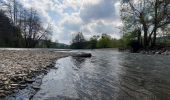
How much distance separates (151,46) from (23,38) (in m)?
41.7

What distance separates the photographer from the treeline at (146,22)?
41.2 meters

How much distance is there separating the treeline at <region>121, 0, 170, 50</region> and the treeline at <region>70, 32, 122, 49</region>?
52179 millimetres

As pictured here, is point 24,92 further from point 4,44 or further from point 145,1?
point 4,44

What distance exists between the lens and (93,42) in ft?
384

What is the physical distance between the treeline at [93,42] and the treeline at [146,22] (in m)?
52.2

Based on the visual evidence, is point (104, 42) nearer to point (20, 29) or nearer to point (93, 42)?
point (93, 42)

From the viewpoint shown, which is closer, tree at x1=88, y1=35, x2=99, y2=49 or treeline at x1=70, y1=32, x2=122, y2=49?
treeline at x1=70, y1=32, x2=122, y2=49

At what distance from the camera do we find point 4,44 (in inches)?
2554

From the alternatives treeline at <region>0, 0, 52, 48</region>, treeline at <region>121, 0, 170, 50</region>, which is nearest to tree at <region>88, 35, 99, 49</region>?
treeline at <region>0, 0, 52, 48</region>

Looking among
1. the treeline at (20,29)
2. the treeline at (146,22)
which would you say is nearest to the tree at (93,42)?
the treeline at (20,29)

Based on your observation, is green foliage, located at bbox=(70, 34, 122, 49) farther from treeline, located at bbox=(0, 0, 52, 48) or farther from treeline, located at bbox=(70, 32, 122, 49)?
treeline, located at bbox=(0, 0, 52, 48)

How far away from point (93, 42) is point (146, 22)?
7427cm

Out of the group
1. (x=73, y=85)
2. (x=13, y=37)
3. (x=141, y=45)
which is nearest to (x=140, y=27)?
(x=141, y=45)

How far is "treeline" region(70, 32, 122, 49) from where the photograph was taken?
105m
